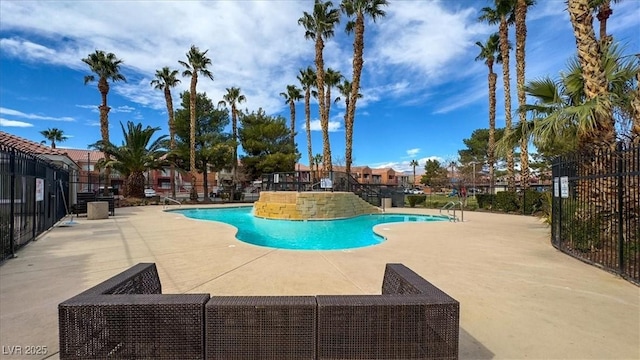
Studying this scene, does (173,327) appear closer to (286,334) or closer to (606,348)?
(286,334)

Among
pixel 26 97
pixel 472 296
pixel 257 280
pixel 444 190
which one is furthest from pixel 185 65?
pixel 444 190

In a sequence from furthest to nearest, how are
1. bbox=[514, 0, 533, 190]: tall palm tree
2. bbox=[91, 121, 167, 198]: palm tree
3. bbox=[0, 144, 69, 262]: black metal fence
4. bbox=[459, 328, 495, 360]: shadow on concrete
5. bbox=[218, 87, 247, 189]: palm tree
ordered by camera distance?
bbox=[218, 87, 247, 189]: palm tree
bbox=[91, 121, 167, 198]: palm tree
bbox=[514, 0, 533, 190]: tall palm tree
bbox=[0, 144, 69, 262]: black metal fence
bbox=[459, 328, 495, 360]: shadow on concrete

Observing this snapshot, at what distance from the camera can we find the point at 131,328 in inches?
87.8

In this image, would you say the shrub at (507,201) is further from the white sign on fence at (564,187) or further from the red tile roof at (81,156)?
the red tile roof at (81,156)

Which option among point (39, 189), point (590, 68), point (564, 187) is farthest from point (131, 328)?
point (39, 189)

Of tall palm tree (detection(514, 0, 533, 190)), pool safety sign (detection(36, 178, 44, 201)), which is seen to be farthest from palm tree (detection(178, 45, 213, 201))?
tall palm tree (detection(514, 0, 533, 190))

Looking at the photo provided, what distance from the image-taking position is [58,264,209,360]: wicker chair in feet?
7.22

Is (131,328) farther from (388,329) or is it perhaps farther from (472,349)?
(472,349)

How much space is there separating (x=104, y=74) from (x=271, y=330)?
32.7 metres

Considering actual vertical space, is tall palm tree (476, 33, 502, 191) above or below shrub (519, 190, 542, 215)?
above

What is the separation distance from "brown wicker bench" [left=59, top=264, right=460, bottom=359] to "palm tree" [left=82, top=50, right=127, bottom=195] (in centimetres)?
2877

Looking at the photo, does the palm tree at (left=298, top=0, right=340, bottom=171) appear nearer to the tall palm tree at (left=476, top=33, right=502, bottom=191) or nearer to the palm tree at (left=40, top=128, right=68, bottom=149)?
the tall palm tree at (left=476, top=33, right=502, bottom=191)

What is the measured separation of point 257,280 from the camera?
4.98 metres

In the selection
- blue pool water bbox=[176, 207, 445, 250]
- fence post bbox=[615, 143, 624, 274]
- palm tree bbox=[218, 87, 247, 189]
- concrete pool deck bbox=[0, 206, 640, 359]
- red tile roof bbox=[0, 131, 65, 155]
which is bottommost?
blue pool water bbox=[176, 207, 445, 250]
